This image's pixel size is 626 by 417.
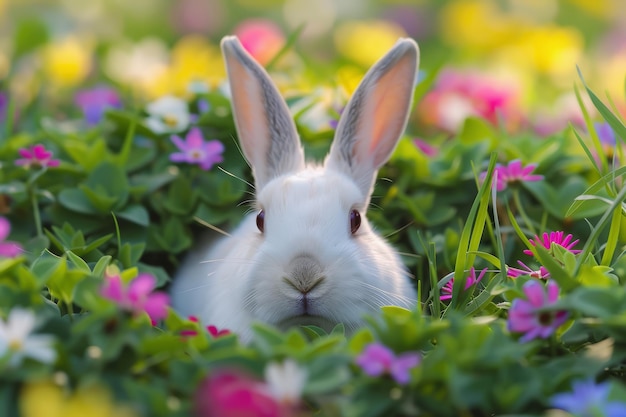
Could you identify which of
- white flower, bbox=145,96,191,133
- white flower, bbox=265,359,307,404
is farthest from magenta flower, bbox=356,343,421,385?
white flower, bbox=145,96,191,133

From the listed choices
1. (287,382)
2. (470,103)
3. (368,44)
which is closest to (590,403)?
(287,382)

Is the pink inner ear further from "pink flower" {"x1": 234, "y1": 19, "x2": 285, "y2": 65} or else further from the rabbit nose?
"pink flower" {"x1": 234, "y1": 19, "x2": 285, "y2": 65}

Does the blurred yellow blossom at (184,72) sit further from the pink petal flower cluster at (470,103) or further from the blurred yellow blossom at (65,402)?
the blurred yellow blossom at (65,402)

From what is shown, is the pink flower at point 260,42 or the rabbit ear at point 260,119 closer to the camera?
the rabbit ear at point 260,119

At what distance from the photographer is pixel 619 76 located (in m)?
6.37

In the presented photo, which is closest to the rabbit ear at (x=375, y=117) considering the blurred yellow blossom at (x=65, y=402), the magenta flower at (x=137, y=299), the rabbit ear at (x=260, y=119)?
the rabbit ear at (x=260, y=119)

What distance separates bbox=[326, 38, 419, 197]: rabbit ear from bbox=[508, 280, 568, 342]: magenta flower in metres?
1.32

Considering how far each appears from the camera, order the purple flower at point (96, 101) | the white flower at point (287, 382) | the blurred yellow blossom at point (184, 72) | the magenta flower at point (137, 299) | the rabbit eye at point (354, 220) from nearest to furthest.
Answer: the white flower at point (287, 382)
the magenta flower at point (137, 299)
the rabbit eye at point (354, 220)
the purple flower at point (96, 101)
the blurred yellow blossom at point (184, 72)

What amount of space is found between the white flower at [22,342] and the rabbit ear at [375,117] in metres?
1.67

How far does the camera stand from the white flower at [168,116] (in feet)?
13.4

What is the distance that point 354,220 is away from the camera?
11.0 ft

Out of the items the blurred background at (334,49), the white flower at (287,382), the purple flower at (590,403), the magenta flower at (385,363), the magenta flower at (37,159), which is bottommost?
the blurred background at (334,49)

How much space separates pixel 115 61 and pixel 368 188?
3487 millimetres

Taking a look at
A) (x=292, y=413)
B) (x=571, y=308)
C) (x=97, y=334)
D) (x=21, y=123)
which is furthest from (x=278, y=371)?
(x=21, y=123)
